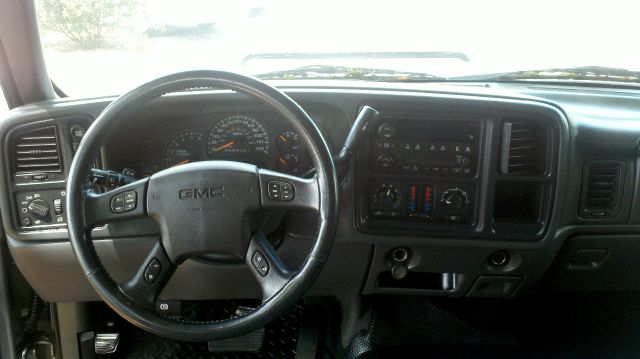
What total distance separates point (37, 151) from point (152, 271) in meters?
0.70

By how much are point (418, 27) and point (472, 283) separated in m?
0.95

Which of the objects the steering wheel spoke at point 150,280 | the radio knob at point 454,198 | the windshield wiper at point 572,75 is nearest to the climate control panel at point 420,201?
the radio knob at point 454,198

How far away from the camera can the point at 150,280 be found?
1646 mm

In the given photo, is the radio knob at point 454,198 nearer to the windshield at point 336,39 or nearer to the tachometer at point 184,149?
the windshield at point 336,39

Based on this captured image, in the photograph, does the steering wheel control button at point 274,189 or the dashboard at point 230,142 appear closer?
the steering wheel control button at point 274,189

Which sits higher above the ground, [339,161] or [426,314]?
[339,161]

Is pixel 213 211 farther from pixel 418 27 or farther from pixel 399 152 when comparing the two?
pixel 418 27

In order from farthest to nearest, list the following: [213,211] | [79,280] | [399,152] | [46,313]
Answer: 1. [46,313]
2. [79,280]
3. [399,152]
4. [213,211]

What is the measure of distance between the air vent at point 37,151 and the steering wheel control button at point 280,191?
0.85 meters

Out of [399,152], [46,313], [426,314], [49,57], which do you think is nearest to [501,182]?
[399,152]

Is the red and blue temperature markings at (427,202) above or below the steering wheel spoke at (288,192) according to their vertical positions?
below

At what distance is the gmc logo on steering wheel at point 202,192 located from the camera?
5.33ft

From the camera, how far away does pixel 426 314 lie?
253cm

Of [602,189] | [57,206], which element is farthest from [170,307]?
[602,189]
